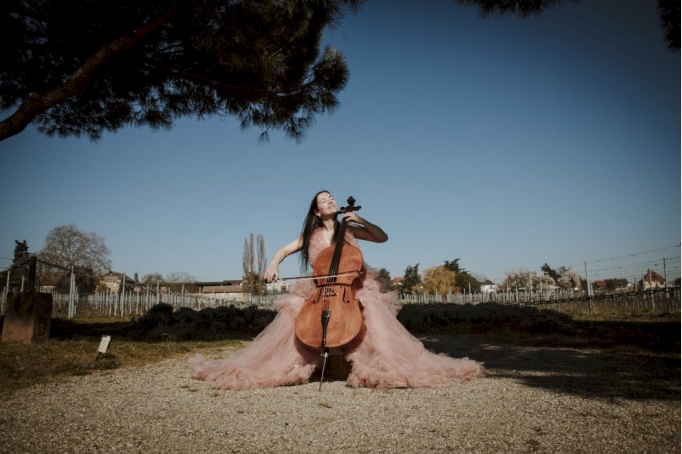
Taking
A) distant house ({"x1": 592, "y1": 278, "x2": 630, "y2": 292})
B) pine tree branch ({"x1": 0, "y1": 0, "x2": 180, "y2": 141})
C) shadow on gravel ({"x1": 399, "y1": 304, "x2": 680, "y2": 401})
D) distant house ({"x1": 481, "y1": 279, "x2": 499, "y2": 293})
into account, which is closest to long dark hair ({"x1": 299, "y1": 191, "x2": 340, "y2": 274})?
shadow on gravel ({"x1": 399, "y1": 304, "x2": 680, "y2": 401})

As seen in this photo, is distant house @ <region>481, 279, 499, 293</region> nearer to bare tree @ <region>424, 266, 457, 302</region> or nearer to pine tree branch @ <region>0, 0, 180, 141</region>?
bare tree @ <region>424, 266, 457, 302</region>

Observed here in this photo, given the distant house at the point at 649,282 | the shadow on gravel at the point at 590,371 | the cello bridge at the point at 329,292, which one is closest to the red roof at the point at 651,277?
the distant house at the point at 649,282

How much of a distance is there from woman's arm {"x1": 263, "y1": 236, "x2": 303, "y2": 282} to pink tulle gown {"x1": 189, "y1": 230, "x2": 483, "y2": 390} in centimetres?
26

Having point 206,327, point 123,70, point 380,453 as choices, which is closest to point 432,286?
point 206,327

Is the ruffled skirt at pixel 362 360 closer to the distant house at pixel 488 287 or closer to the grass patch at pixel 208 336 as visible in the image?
the grass patch at pixel 208 336

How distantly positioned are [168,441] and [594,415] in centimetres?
189

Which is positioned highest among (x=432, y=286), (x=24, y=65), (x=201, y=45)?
(x=24, y=65)

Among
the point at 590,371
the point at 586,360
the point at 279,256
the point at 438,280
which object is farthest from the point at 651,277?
the point at 438,280

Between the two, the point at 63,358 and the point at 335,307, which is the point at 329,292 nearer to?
the point at 335,307

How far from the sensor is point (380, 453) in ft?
5.00

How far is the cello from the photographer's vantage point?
2.69m

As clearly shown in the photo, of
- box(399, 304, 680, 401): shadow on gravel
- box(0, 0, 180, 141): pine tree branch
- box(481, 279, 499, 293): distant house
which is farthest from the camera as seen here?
box(481, 279, 499, 293): distant house

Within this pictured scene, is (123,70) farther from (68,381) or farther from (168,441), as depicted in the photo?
(168,441)

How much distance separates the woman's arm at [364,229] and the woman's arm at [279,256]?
48 cm
